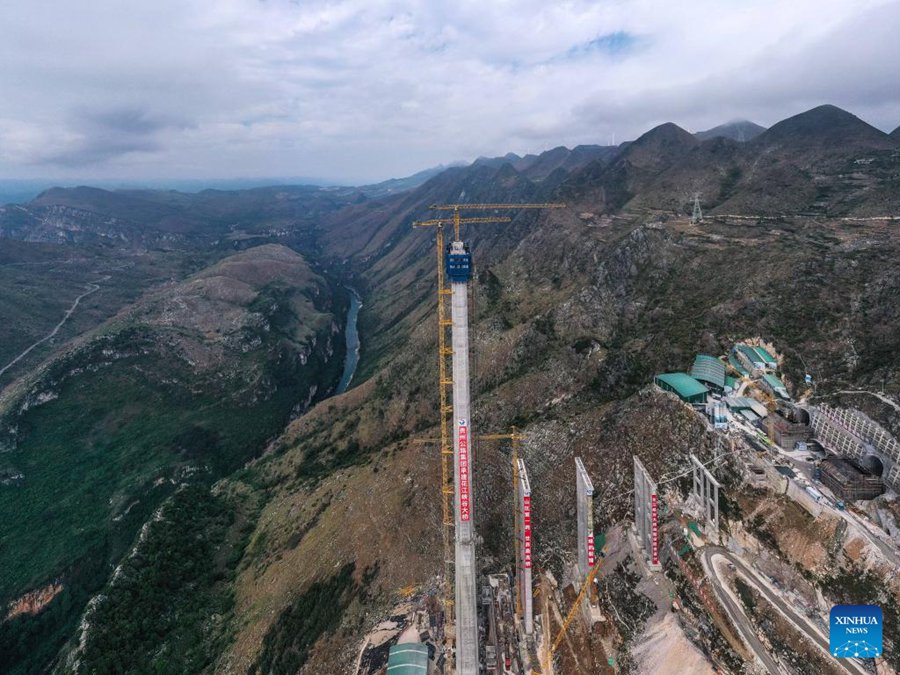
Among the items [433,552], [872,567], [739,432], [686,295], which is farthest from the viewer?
[686,295]

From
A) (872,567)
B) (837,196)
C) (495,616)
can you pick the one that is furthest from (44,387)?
(837,196)

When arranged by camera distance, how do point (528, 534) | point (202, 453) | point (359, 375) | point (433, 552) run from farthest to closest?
point (359, 375) < point (202, 453) < point (433, 552) < point (528, 534)

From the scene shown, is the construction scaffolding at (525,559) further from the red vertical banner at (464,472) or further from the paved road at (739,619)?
the paved road at (739,619)

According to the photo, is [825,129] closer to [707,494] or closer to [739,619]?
[707,494]

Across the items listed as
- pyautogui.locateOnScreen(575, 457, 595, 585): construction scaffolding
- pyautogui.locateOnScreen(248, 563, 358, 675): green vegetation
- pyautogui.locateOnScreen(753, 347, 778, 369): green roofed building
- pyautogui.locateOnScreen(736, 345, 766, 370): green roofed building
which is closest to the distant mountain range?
pyautogui.locateOnScreen(248, 563, 358, 675): green vegetation

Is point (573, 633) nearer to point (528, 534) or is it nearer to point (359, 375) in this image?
point (528, 534)
